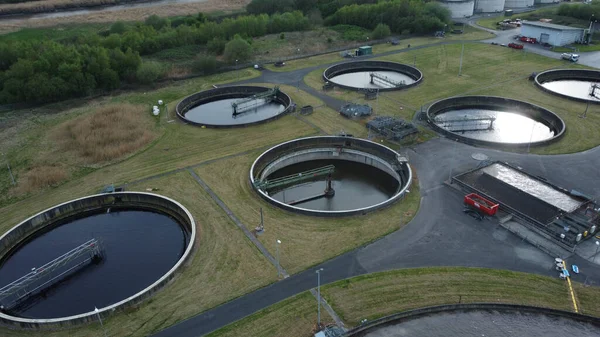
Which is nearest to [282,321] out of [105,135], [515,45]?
[105,135]

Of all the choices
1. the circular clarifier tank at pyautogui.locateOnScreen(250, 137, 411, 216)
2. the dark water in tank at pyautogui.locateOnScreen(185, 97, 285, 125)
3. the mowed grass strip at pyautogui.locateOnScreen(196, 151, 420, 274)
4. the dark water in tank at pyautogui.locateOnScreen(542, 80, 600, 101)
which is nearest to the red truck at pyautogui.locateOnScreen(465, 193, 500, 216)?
the mowed grass strip at pyautogui.locateOnScreen(196, 151, 420, 274)

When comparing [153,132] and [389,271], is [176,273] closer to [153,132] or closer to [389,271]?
[389,271]

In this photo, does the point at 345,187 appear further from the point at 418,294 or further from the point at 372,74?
the point at 372,74

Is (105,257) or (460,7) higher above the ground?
(460,7)

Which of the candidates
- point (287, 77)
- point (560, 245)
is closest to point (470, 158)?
point (560, 245)

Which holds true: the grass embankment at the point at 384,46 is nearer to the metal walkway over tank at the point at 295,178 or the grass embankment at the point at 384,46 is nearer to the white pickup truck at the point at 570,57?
the white pickup truck at the point at 570,57

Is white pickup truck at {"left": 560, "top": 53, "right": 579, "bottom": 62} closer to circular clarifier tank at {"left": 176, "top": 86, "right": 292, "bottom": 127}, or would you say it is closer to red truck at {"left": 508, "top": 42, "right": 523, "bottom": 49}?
red truck at {"left": 508, "top": 42, "right": 523, "bottom": 49}

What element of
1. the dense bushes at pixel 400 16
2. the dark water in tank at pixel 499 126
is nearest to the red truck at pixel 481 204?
the dark water in tank at pixel 499 126
